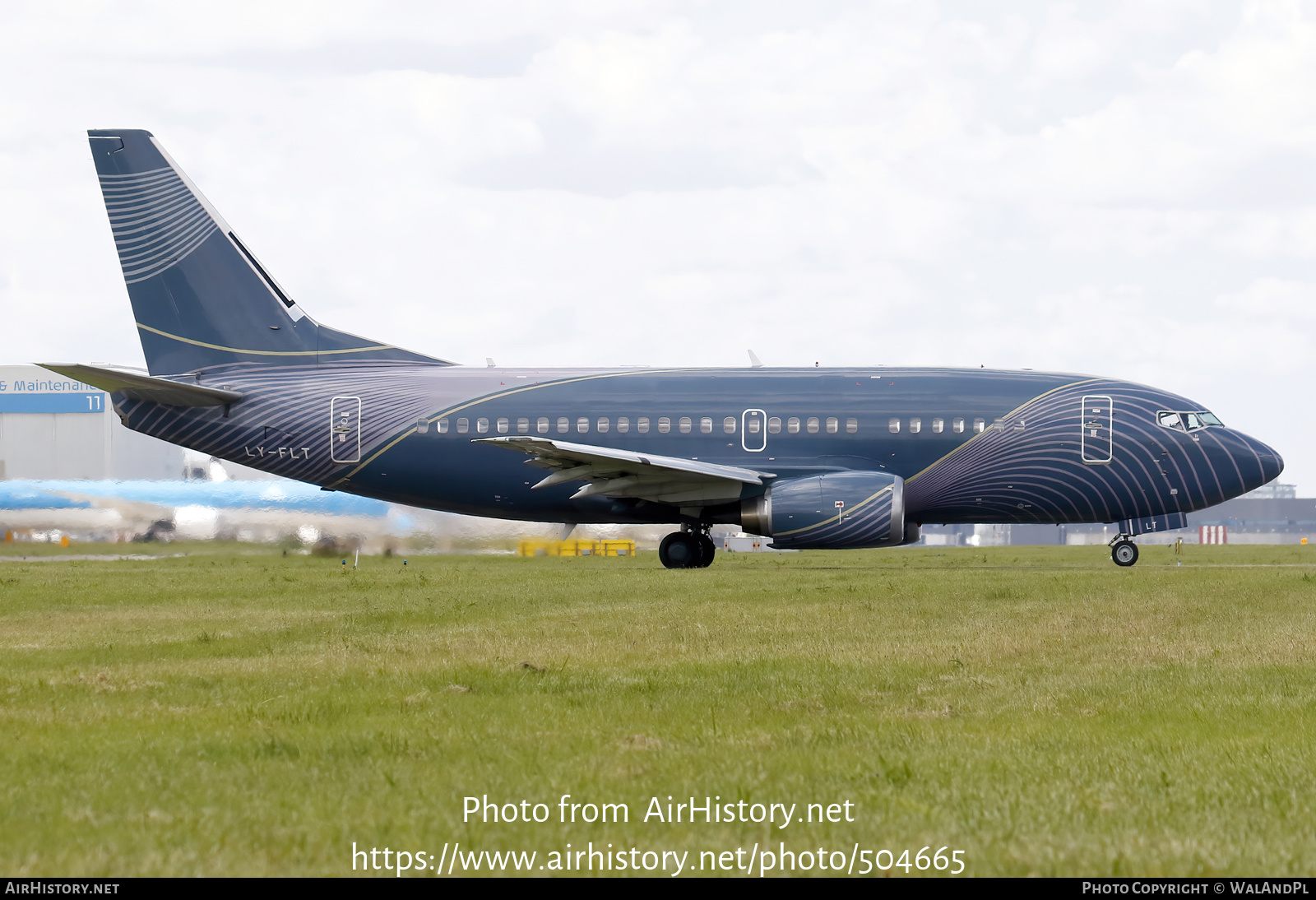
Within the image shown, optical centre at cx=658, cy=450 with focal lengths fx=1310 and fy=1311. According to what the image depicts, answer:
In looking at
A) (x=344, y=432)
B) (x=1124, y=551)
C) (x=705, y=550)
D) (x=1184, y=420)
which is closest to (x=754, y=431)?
(x=705, y=550)

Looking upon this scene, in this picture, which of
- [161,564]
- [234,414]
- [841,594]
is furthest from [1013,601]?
[161,564]

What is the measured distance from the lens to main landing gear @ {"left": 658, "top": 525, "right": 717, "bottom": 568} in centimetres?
2933

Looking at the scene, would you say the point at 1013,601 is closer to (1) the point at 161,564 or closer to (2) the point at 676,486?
(2) the point at 676,486

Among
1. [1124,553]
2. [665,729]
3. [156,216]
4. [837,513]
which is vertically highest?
[156,216]

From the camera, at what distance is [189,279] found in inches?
1201

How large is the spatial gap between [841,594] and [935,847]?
559 inches

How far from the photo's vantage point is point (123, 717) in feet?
28.9

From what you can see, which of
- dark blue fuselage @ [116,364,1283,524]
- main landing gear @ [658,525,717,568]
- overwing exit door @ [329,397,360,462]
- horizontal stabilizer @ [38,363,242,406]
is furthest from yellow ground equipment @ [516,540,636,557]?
horizontal stabilizer @ [38,363,242,406]

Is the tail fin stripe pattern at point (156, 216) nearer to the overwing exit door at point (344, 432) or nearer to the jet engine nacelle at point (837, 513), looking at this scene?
the overwing exit door at point (344, 432)

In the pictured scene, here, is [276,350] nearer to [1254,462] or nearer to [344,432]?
[344,432]

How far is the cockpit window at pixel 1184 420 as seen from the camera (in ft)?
93.1

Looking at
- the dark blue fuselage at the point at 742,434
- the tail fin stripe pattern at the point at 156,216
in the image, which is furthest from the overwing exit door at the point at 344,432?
the tail fin stripe pattern at the point at 156,216

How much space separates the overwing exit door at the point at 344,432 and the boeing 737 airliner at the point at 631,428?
0.17ft

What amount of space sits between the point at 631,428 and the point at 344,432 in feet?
21.3
